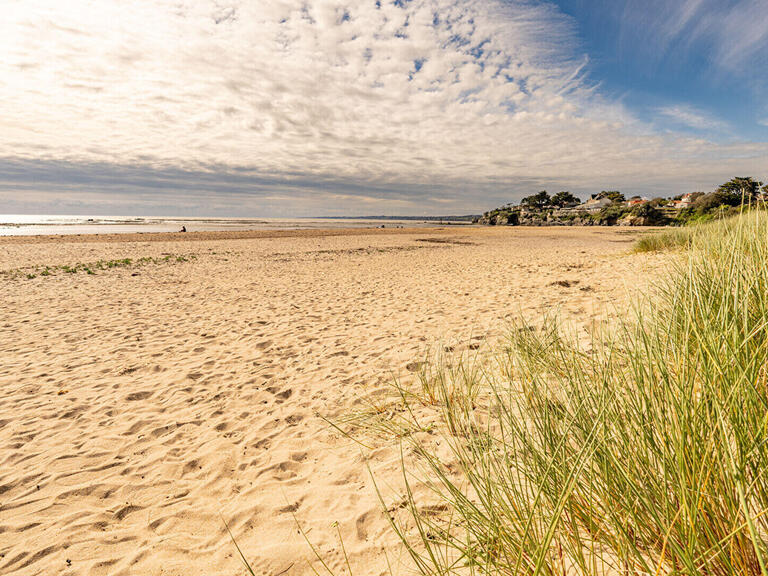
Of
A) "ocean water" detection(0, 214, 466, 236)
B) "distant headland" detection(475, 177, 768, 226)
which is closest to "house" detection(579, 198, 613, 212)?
"distant headland" detection(475, 177, 768, 226)

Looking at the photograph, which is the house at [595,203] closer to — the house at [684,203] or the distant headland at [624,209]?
the distant headland at [624,209]

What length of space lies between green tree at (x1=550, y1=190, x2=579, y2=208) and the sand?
3831 inches

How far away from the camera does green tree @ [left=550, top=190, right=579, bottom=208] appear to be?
9482 cm

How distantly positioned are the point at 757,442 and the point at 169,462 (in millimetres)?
4165

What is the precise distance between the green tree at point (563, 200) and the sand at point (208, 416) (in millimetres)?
97299

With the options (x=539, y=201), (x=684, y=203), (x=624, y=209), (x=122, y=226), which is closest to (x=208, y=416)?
(x=122, y=226)

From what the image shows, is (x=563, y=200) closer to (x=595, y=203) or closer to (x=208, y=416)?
(x=595, y=203)

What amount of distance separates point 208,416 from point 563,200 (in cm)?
10675

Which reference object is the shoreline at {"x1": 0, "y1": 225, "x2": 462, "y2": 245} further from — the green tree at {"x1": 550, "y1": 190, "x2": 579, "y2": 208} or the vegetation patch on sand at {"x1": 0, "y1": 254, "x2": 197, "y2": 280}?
the green tree at {"x1": 550, "y1": 190, "x2": 579, "y2": 208}

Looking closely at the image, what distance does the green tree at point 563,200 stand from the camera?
94825mm

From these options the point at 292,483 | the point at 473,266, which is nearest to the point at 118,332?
the point at 292,483

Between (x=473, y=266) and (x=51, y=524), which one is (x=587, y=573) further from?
(x=473, y=266)

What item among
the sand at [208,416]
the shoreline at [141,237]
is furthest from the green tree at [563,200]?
the sand at [208,416]

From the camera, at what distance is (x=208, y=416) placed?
4152 millimetres
